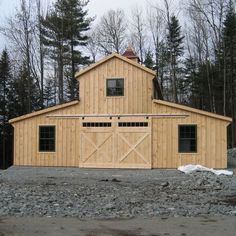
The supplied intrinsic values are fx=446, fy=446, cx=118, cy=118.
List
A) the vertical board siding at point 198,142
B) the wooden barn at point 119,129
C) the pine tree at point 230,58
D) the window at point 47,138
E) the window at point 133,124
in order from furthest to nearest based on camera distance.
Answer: the pine tree at point 230,58 < the window at point 47,138 < the window at point 133,124 < the wooden barn at point 119,129 < the vertical board siding at point 198,142

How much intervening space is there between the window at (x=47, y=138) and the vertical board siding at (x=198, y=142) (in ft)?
18.5

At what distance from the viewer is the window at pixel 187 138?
76.9 ft

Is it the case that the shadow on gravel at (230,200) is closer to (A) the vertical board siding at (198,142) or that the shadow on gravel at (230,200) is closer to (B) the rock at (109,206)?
(B) the rock at (109,206)

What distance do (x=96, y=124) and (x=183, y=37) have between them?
2849cm

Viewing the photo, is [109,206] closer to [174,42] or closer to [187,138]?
[187,138]

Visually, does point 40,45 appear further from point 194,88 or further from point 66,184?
point 66,184

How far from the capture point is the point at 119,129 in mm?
24203

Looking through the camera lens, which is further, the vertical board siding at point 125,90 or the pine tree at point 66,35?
the pine tree at point 66,35

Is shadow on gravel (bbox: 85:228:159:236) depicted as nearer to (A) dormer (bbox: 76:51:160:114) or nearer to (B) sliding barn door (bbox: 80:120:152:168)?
(B) sliding barn door (bbox: 80:120:152:168)

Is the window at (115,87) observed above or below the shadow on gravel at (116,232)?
above

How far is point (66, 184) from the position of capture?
16.4 m

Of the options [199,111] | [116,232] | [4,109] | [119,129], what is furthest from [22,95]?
[116,232]

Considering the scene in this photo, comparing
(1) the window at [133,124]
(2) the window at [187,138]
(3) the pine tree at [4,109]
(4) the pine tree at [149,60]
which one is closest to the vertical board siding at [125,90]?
(1) the window at [133,124]

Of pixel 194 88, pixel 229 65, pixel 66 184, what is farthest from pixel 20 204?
pixel 194 88
